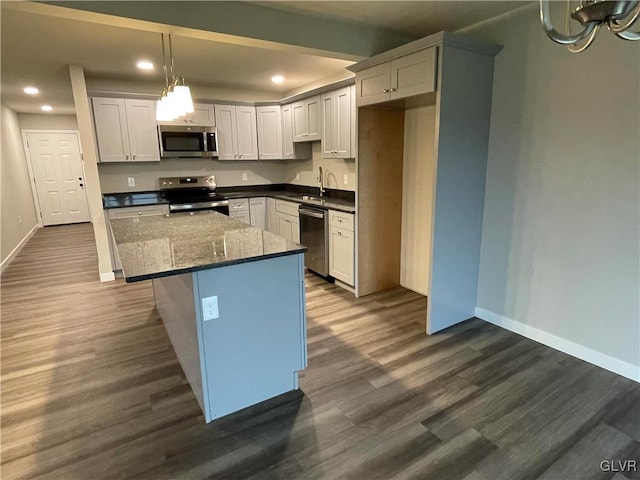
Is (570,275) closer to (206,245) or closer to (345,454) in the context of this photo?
(345,454)

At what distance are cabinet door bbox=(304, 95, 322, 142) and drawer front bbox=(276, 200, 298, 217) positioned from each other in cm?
92

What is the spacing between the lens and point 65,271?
4.94 metres

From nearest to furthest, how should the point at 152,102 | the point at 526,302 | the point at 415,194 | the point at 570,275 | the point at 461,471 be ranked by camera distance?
the point at 461,471
the point at 570,275
the point at 526,302
the point at 415,194
the point at 152,102

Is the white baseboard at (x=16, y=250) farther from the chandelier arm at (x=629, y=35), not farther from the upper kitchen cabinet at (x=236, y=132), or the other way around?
the chandelier arm at (x=629, y=35)

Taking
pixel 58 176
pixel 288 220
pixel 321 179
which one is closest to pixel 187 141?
pixel 288 220

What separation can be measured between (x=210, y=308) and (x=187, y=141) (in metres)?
3.77

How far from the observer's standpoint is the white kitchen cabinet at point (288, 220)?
474 centimetres

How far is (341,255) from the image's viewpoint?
13.1 feet

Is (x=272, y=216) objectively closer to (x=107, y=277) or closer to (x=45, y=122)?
(x=107, y=277)

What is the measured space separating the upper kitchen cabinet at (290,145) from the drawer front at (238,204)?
93cm

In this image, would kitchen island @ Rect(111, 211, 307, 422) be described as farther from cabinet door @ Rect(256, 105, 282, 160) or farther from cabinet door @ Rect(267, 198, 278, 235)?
cabinet door @ Rect(256, 105, 282, 160)

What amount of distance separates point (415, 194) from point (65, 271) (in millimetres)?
4699

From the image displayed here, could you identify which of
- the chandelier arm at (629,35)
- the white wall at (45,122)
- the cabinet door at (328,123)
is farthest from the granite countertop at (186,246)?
the white wall at (45,122)

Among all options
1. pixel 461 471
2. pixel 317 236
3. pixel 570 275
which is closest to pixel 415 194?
pixel 317 236
